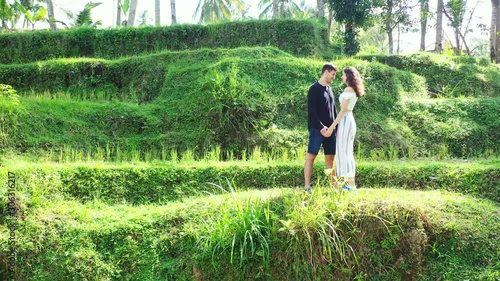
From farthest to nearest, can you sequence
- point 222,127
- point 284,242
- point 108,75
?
1. point 108,75
2. point 222,127
3. point 284,242

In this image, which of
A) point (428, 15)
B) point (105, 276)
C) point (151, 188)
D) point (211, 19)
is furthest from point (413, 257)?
point (211, 19)

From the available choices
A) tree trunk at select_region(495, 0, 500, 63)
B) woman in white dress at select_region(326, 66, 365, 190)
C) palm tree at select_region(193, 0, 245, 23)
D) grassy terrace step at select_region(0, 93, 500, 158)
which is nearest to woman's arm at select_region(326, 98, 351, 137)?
woman in white dress at select_region(326, 66, 365, 190)

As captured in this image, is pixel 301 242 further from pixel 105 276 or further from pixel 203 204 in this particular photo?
pixel 105 276

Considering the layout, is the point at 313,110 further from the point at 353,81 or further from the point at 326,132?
the point at 353,81

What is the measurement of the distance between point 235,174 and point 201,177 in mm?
530

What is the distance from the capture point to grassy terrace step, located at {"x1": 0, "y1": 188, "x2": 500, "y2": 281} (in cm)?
510

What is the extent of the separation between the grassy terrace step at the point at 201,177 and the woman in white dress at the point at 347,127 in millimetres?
753

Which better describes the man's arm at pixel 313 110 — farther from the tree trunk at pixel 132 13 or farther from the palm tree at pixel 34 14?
the tree trunk at pixel 132 13

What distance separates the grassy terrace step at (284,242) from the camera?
510cm

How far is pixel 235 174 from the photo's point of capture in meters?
7.43

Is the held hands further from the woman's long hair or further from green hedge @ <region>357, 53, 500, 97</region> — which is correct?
green hedge @ <region>357, 53, 500, 97</region>

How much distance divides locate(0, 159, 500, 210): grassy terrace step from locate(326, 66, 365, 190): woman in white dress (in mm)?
753

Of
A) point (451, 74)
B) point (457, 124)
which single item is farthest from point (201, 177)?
point (451, 74)

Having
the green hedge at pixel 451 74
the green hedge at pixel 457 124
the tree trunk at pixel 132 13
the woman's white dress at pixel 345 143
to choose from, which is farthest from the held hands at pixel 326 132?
the tree trunk at pixel 132 13
